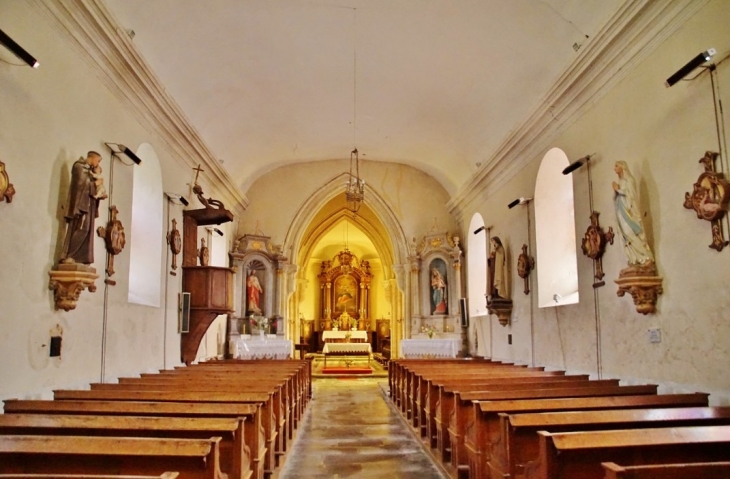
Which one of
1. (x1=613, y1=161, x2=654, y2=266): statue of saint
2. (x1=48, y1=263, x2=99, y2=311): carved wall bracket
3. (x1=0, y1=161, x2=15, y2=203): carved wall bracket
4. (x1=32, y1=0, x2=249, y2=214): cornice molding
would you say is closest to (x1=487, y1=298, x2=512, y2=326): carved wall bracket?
(x1=613, y1=161, x2=654, y2=266): statue of saint

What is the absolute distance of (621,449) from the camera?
8.67 ft

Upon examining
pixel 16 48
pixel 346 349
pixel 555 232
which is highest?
pixel 16 48

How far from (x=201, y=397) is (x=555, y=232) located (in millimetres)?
5870

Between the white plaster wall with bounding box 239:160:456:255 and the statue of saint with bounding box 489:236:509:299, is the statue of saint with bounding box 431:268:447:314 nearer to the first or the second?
the white plaster wall with bounding box 239:160:456:255

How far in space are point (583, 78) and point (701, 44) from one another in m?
1.98

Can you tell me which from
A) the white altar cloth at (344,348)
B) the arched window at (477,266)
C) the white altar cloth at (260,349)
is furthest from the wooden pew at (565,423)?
the white altar cloth at (344,348)

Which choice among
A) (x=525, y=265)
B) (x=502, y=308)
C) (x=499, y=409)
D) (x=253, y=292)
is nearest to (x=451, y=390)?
(x=499, y=409)

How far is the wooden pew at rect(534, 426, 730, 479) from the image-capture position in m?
2.60

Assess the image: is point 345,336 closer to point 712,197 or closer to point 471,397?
point 471,397

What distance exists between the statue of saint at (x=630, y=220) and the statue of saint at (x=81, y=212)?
4966 millimetres

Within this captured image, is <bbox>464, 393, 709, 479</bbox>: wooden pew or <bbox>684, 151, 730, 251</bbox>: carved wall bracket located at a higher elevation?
<bbox>684, 151, 730, 251</bbox>: carved wall bracket

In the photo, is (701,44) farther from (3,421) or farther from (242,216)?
(242,216)

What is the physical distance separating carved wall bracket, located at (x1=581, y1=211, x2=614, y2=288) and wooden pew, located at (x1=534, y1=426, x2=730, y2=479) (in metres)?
3.76

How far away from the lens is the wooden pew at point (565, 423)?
324cm
